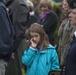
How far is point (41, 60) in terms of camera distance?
22.5 feet

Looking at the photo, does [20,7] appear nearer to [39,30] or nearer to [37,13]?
[39,30]

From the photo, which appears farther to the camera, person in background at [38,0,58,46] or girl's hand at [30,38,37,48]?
person in background at [38,0,58,46]

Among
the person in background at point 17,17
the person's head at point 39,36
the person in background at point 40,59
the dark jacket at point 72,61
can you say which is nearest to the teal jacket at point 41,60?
the person in background at point 40,59

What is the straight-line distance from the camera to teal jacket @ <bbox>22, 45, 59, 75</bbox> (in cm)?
683

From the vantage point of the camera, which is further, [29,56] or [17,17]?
[17,17]

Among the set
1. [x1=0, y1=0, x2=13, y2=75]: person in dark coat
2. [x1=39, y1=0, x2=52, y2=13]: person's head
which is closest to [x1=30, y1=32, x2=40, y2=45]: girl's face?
[x1=0, y1=0, x2=13, y2=75]: person in dark coat

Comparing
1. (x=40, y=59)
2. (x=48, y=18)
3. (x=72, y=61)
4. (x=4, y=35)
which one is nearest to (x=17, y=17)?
(x=40, y=59)

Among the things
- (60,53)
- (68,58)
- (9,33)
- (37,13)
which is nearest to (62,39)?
(60,53)

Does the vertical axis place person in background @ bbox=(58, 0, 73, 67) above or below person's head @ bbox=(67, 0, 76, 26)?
below

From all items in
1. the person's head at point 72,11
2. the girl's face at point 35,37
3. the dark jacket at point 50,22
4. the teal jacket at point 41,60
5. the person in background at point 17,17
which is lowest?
the dark jacket at point 50,22

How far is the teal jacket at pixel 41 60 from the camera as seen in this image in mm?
6832

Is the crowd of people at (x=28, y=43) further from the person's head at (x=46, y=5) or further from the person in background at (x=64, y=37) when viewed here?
the person's head at (x=46, y=5)

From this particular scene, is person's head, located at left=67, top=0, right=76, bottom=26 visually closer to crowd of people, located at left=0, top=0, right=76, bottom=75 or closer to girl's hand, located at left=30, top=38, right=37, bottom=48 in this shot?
crowd of people, located at left=0, top=0, right=76, bottom=75

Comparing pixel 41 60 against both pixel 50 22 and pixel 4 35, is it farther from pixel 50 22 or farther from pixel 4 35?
pixel 50 22
